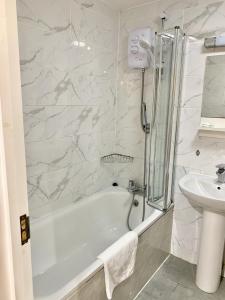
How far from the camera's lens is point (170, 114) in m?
1.95

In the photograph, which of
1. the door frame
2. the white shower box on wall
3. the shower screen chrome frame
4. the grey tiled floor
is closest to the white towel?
the grey tiled floor

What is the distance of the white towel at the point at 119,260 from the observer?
1.37 meters

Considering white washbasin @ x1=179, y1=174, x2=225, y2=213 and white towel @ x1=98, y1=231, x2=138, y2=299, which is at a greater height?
white washbasin @ x1=179, y1=174, x2=225, y2=213

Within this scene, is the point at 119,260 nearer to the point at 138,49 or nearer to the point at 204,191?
the point at 204,191

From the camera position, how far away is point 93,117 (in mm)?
2219

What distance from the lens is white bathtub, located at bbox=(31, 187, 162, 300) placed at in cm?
182

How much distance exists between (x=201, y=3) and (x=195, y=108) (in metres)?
0.81

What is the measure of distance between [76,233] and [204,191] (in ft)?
3.99

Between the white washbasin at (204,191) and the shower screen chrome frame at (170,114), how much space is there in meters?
0.21

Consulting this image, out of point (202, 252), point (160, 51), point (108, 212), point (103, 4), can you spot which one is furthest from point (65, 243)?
point (103, 4)

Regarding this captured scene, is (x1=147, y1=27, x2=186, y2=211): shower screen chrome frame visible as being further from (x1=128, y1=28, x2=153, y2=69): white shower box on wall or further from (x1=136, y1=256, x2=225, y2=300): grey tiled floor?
(x1=136, y1=256, x2=225, y2=300): grey tiled floor

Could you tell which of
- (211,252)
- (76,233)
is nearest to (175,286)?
(211,252)

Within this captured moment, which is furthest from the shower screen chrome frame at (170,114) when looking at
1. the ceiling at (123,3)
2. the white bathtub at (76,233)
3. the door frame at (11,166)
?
the door frame at (11,166)

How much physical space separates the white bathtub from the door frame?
Answer: 768 mm
